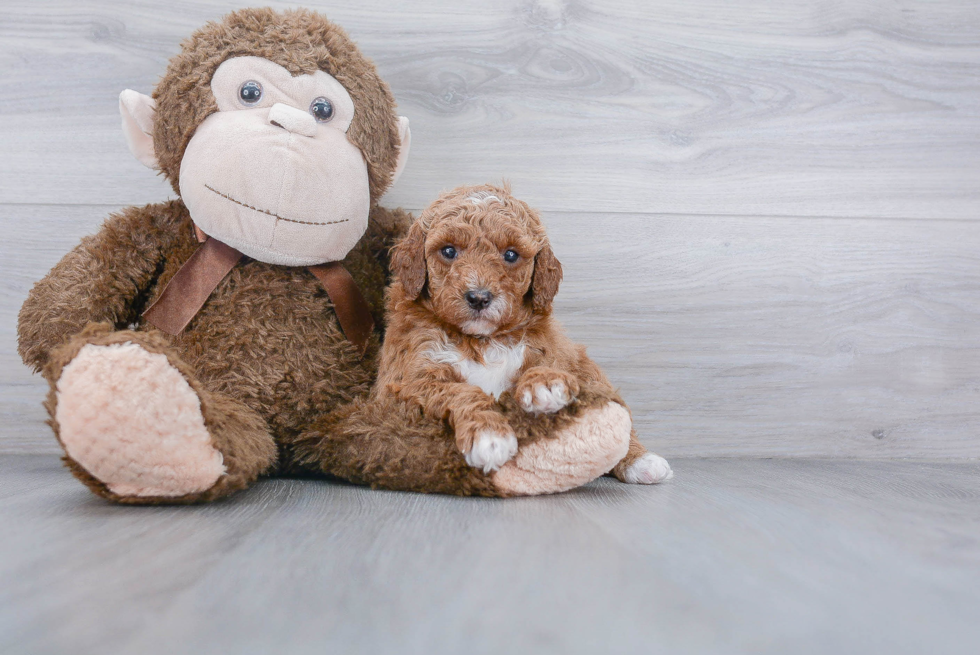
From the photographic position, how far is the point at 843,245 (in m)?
1.43

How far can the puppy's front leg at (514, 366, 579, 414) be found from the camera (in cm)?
86

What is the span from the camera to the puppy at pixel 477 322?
87 centimetres

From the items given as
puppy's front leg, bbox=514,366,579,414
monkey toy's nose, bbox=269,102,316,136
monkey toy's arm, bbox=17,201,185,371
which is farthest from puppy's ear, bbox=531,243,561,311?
monkey toy's arm, bbox=17,201,185,371

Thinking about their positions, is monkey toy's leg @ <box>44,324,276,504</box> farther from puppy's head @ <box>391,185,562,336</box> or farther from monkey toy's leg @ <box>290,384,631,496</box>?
puppy's head @ <box>391,185,562,336</box>

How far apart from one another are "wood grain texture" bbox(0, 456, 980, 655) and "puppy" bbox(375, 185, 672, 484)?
0.13 m

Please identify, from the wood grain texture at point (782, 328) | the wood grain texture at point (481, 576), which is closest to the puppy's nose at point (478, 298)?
the wood grain texture at point (481, 576)

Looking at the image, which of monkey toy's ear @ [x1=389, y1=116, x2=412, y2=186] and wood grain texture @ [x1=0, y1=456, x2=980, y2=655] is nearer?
wood grain texture @ [x1=0, y1=456, x2=980, y2=655]

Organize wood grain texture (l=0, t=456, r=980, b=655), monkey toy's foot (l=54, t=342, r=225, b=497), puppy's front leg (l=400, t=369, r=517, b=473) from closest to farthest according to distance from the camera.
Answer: wood grain texture (l=0, t=456, r=980, b=655) < monkey toy's foot (l=54, t=342, r=225, b=497) < puppy's front leg (l=400, t=369, r=517, b=473)

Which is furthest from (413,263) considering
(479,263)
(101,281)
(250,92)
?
(101,281)

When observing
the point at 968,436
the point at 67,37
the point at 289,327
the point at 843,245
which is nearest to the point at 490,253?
the point at 289,327

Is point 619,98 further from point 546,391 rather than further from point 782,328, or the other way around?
point 546,391

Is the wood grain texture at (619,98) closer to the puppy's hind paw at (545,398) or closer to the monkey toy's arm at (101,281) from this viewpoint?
the monkey toy's arm at (101,281)

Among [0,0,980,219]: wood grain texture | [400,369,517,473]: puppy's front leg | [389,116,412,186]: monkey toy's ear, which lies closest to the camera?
[400,369,517,473]: puppy's front leg

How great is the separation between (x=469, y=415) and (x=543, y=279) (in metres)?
0.24
